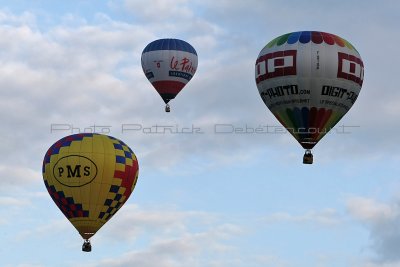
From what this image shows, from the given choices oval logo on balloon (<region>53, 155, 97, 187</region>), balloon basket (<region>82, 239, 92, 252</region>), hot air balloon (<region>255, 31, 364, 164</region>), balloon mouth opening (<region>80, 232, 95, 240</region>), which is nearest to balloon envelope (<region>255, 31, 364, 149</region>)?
hot air balloon (<region>255, 31, 364, 164</region>)

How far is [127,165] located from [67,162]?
10.5 feet

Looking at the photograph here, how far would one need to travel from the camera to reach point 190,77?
72.5 m

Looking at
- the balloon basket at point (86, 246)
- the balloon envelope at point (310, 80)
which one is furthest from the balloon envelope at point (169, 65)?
the balloon envelope at point (310, 80)

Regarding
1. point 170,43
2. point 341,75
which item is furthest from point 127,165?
point 170,43

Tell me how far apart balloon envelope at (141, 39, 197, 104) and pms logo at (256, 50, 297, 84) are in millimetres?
18689

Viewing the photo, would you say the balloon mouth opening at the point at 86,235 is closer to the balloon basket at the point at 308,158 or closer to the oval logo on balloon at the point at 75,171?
the oval logo on balloon at the point at 75,171

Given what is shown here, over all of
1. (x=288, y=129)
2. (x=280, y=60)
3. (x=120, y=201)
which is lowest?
(x=120, y=201)

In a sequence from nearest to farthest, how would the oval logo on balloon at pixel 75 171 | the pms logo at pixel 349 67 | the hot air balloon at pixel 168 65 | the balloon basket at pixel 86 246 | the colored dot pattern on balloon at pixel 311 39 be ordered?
the pms logo at pixel 349 67
the colored dot pattern on balloon at pixel 311 39
the oval logo on balloon at pixel 75 171
the balloon basket at pixel 86 246
the hot air balloon at pixel 168 65

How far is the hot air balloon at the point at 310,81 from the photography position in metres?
50.8

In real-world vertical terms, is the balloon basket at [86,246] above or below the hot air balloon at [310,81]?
below

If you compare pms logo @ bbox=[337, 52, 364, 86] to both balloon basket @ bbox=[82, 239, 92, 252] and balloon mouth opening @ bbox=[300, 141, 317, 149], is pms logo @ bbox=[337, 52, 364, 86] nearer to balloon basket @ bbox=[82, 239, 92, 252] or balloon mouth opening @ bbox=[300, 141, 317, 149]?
balloon mouth opening @ bbox=[300, 141, 317, 149]

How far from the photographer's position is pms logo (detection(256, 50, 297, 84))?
50.9m

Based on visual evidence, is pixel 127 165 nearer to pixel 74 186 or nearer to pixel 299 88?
pixel 74 186

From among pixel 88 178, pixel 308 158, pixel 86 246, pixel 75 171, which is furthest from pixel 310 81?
pixel 86 246
